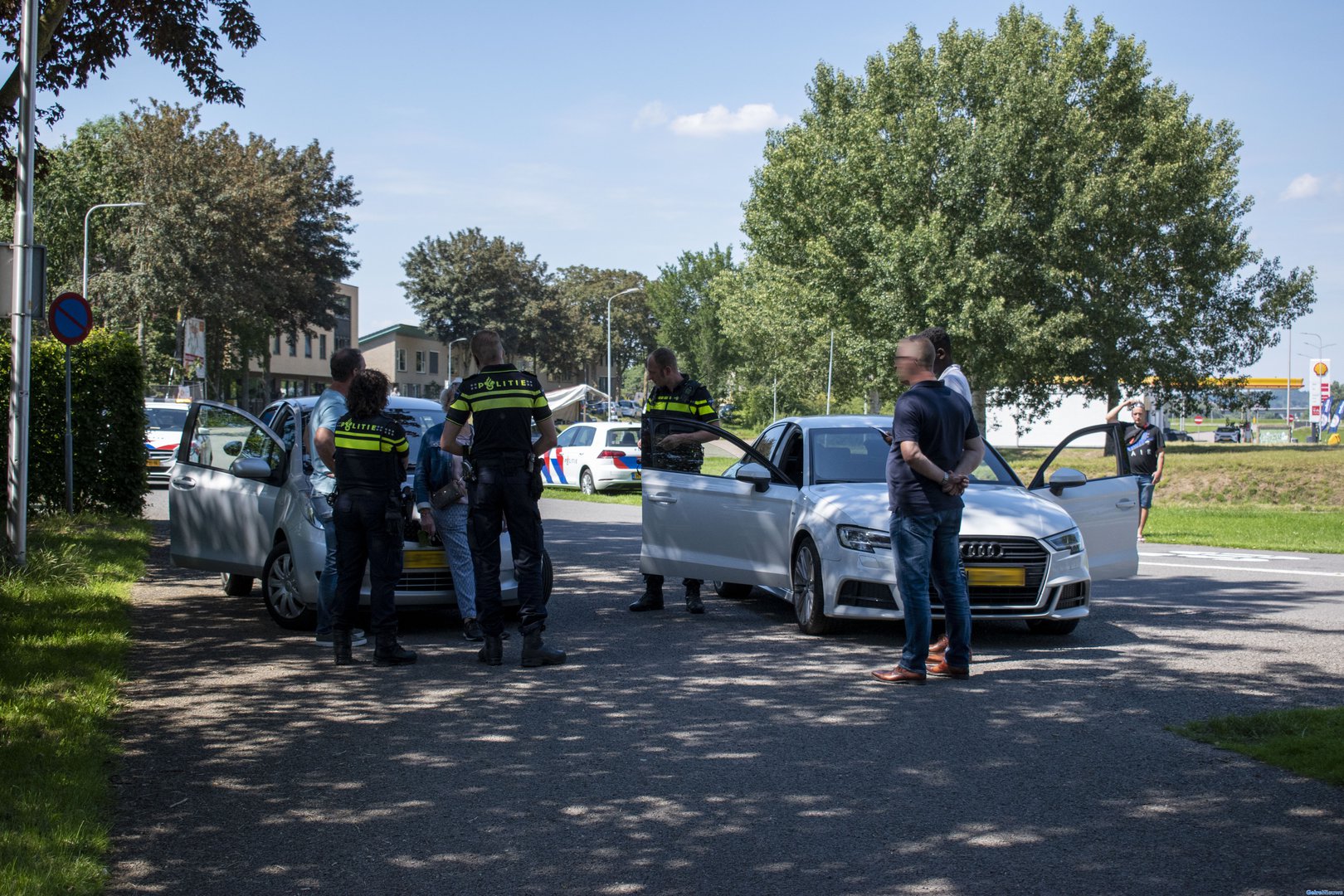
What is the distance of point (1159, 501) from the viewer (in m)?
28.1

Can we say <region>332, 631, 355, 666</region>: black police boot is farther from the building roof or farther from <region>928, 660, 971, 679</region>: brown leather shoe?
the building roof

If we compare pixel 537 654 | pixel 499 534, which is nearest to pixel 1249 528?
pixel 537 654

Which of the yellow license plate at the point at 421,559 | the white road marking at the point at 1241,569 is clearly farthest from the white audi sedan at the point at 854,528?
the white road marking at the point at 1241,569

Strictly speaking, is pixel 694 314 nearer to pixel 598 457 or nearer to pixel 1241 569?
pixel 598 457

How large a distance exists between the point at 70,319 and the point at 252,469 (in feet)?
21.7

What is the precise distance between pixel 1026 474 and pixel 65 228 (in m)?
43.9

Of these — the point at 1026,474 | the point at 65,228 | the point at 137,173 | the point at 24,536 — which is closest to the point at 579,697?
the point at 24,536

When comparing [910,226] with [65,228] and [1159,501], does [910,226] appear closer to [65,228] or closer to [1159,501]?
[1159,501]

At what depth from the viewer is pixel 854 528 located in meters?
8.30

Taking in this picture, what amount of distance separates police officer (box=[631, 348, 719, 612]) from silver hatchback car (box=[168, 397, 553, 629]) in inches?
46.9

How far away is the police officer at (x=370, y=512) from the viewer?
755 cm

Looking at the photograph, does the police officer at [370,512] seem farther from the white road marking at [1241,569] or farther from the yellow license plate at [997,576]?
the white road marking at [1241,569]

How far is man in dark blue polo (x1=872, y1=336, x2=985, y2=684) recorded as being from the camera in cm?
702

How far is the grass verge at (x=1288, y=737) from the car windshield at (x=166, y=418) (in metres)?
23.2
